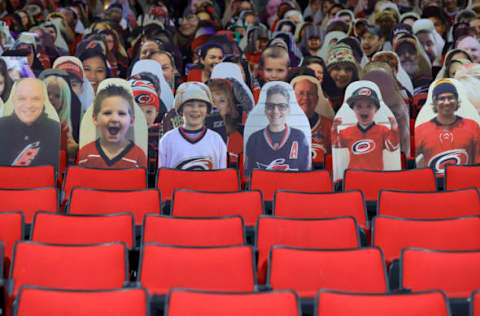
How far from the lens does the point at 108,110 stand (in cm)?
492

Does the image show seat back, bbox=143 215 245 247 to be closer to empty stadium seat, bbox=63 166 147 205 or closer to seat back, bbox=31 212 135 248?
seat back, bbox=31 212 135 248

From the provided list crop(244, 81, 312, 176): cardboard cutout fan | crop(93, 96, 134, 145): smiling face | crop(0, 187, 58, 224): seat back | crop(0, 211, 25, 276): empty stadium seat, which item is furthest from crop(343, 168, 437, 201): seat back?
crop(0, 211, 25, 276): empty stadium seat

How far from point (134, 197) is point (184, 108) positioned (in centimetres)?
128

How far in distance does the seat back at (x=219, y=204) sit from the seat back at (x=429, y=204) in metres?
0.72

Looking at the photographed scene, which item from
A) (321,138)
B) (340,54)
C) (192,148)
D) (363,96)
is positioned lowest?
(192,148)

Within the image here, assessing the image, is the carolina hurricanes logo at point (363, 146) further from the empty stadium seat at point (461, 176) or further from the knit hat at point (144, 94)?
the knit hat at point (144, 94)

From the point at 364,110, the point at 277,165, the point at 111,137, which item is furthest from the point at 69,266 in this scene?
the point at 364,110

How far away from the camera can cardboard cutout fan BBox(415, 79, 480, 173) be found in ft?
16.2

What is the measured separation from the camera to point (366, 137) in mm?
4941

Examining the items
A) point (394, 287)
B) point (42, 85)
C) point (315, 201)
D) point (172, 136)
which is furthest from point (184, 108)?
point (394, 287)

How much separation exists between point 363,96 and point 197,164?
4.30 ft

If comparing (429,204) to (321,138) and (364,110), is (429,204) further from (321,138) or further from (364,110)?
(321,138)

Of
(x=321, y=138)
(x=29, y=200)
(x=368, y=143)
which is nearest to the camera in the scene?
(x=29, y=200)

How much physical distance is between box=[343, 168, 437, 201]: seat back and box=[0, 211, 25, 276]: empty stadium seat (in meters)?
2.12
